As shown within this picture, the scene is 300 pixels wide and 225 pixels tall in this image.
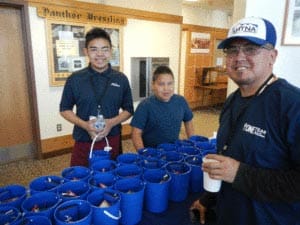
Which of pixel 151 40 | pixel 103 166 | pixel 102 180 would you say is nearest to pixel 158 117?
pixel 103 166

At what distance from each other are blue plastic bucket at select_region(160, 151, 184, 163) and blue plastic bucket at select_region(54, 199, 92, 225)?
0.53m

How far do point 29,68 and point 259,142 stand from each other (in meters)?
3.31

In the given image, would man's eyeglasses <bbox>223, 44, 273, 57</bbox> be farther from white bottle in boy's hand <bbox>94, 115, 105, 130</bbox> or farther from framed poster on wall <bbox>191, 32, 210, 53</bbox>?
framed poster on wall <bbox>191, 32, 210, 53</bbox>

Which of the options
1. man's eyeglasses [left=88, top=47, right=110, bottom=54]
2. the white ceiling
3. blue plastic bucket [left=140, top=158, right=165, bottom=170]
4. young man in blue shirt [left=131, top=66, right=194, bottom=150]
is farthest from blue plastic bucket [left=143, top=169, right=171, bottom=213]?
the white ceiling

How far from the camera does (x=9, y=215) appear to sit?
31.4 inches

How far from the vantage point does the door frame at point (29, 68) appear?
309 centimetres

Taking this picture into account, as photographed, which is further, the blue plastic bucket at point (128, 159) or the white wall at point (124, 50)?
the white wall at point (124, 50)

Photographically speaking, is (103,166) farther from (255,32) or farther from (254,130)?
(255,32)

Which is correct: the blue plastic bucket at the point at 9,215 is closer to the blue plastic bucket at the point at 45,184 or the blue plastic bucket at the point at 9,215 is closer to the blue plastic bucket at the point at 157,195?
the blue plastic bucket at the point at 45,184

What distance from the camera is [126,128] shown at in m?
4.49

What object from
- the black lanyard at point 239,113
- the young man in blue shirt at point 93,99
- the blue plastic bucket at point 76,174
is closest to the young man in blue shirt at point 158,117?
the young man in blue shirt at point 93,99

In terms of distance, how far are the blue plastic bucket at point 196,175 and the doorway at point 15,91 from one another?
290cm

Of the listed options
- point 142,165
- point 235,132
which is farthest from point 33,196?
point 235,132

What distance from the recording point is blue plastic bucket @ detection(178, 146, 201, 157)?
137 cm
